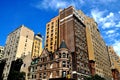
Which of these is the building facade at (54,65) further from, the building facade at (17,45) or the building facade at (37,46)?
the building facade at (37,46)

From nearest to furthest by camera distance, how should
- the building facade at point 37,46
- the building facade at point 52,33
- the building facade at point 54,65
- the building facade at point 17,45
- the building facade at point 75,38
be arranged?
the building facade at point 54,65 → the building facade at point 75,38 → the building facade at point 17,45 → the building facade at point 52,33 → the building facade at point 37,46

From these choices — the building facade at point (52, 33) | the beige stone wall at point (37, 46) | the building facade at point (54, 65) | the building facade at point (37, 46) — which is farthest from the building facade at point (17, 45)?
the building facade at point (54, 65)

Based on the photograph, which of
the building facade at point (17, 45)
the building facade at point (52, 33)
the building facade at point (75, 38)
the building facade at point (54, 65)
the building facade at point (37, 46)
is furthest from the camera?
the building facade at point (37, 46)

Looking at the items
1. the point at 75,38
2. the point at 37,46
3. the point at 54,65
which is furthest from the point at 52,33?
the point at 54,65

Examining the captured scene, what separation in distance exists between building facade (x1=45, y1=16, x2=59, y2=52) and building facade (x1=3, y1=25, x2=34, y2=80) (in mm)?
13180

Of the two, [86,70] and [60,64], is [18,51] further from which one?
[86,70]

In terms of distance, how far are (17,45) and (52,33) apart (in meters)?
27.8

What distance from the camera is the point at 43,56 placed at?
63.8 metres

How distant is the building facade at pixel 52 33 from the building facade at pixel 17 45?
13180 millimetres

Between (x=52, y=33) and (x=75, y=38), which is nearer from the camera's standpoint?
(x=75, y=38)

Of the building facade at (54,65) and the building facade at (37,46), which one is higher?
the building facade at (37,46)

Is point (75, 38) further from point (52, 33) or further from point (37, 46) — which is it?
point (37, 46)

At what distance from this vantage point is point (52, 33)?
98.1 metres

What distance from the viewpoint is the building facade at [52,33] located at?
9319cm
